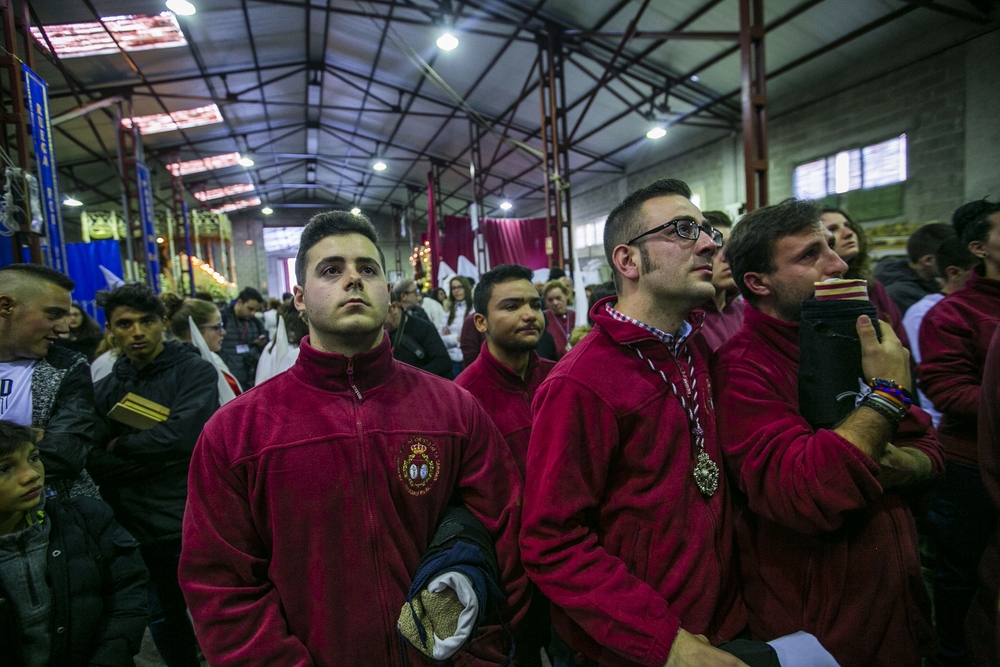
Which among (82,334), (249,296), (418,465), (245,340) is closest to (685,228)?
(418,465)

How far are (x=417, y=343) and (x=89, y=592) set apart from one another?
2.47 m

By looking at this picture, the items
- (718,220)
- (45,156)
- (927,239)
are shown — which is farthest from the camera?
(45,156)

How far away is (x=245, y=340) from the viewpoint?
6043 mm

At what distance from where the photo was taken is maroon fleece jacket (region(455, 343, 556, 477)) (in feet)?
7.12

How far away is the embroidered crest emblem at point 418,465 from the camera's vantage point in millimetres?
1370

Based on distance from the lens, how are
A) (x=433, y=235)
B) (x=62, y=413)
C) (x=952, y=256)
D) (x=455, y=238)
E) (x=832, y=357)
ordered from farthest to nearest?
(x=455, y=238), (x=433, y=235), (x=952, y=256), (x=62, y=413), (x=832, y=357)

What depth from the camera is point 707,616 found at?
1262 millimetres

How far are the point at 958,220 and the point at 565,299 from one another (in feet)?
10.5

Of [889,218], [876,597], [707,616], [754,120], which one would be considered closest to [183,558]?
[707,616]

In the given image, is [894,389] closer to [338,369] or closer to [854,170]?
[338,369]

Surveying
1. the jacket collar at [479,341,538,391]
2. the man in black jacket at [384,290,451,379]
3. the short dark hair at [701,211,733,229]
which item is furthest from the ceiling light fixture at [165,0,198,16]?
the short dark hair at [701,211,733,229]

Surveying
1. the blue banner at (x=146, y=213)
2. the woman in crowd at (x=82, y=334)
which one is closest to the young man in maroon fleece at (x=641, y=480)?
the woman in crowd at (x=82, y=334)

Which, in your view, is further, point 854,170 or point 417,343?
point 854,170

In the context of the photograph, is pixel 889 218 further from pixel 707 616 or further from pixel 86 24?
pixel 86 24
